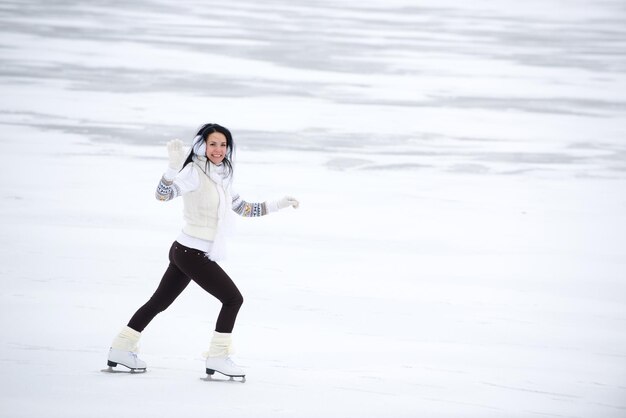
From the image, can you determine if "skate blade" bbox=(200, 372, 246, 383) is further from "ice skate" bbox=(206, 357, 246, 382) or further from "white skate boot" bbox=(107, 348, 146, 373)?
"white skate boot" bbox=(107, 348, 146, 373)

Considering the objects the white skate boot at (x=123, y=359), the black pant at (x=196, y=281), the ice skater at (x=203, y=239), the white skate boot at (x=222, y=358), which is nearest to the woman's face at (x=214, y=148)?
the ice skater at (x=203, y=239)

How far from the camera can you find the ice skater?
4.74 metres

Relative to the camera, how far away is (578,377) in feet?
17.2

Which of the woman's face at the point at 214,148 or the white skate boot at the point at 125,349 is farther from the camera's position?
the white skate boot at the point at 125,349

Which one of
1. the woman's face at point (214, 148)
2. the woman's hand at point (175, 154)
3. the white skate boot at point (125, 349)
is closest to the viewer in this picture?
the woman's hand at point (175, 154)

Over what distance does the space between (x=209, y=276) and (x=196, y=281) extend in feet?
0.21

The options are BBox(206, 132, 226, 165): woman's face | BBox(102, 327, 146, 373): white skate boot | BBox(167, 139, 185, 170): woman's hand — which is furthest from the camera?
BBox(102, 327, 146, 373): white skate boot

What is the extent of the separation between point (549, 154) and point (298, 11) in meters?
19.1

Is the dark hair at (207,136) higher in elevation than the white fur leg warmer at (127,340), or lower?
higher

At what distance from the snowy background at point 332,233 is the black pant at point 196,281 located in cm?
27

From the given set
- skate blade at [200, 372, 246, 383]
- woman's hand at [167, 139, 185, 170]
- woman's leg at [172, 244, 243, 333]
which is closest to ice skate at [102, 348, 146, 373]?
skate blade at [200, 372, 246, 383]

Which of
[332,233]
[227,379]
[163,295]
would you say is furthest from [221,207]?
[332,233]

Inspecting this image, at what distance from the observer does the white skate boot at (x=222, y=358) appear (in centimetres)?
488

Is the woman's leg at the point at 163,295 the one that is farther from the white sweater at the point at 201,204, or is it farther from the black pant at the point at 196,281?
the white sweater at the point at 201,204
